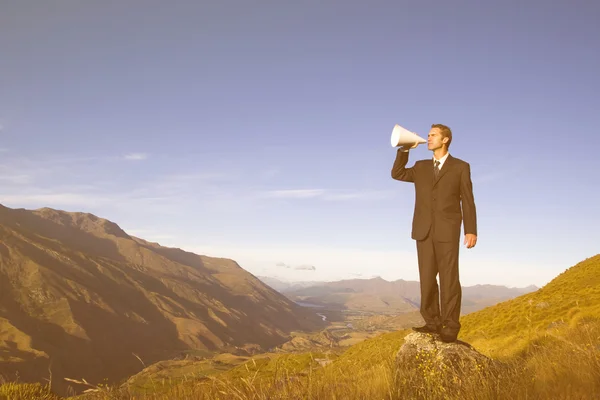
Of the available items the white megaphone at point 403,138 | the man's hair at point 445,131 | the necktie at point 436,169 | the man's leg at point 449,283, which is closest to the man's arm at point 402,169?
the white megaphone at point 403,138

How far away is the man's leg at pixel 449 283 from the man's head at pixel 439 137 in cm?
169

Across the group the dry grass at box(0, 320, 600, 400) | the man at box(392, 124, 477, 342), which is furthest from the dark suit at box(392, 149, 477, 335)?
the dry grass at box(0, 320, 600, 400)

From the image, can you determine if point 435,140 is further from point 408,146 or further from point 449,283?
point 449,283

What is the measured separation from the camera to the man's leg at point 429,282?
6.41 m

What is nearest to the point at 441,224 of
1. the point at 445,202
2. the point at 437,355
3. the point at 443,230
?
the point at 443,230

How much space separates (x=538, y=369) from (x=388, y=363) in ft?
5.16

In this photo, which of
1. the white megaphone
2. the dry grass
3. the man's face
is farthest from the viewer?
the man's face

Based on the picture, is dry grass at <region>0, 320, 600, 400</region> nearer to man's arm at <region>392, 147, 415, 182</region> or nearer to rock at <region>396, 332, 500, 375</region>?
rock at <region>396, 332, 500, 375</region>

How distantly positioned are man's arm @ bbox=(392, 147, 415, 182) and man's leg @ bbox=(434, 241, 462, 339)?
1.36m

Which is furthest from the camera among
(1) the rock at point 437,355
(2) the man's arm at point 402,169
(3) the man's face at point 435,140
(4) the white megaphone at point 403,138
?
(2) the man's arm at point 402,169

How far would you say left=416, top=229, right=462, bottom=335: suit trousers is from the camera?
20.3 ft

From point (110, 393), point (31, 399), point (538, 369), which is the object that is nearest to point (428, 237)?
point (538, 369)

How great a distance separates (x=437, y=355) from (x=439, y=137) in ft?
11.6

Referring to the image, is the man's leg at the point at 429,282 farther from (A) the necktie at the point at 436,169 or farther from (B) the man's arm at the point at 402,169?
(B) the man's arm at the point at 402,169
